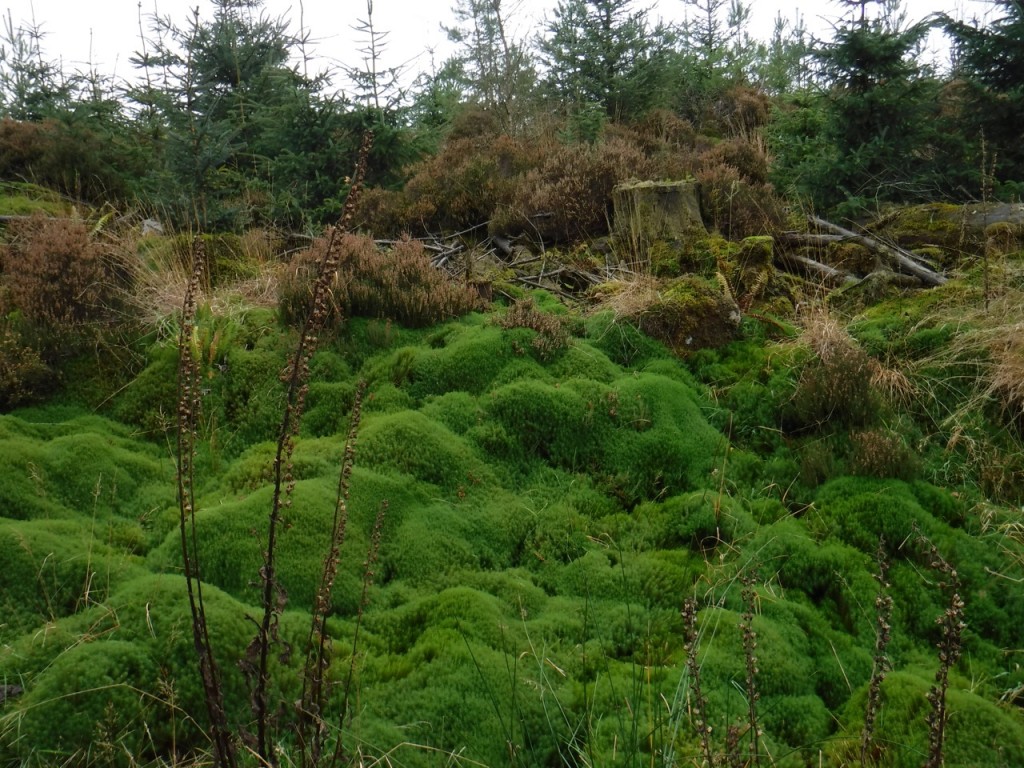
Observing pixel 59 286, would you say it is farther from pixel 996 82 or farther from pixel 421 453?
pixel 996 82

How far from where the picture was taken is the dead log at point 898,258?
6738 mm

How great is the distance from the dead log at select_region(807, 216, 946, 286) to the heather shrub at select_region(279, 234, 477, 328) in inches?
174

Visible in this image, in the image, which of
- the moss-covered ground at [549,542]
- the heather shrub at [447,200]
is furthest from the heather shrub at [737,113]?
the moss-covered ground at [549,542]

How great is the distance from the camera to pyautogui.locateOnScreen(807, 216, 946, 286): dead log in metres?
6.74

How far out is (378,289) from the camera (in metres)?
6.09

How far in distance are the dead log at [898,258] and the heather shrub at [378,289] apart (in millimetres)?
4418

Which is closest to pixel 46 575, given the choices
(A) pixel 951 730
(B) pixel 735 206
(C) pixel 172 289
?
(C) pixel 172 289

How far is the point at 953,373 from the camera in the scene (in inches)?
209

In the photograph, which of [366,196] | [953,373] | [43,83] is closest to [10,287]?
[366,196]

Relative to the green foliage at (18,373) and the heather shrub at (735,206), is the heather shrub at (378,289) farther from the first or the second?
the heather shrub at (735,206)

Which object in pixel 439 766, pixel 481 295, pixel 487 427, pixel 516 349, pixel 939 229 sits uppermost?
pixel 939 229

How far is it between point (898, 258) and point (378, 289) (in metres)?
5.34

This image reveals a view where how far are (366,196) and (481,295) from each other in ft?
12.1

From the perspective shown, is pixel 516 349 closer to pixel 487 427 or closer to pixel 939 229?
pixel 487 427
